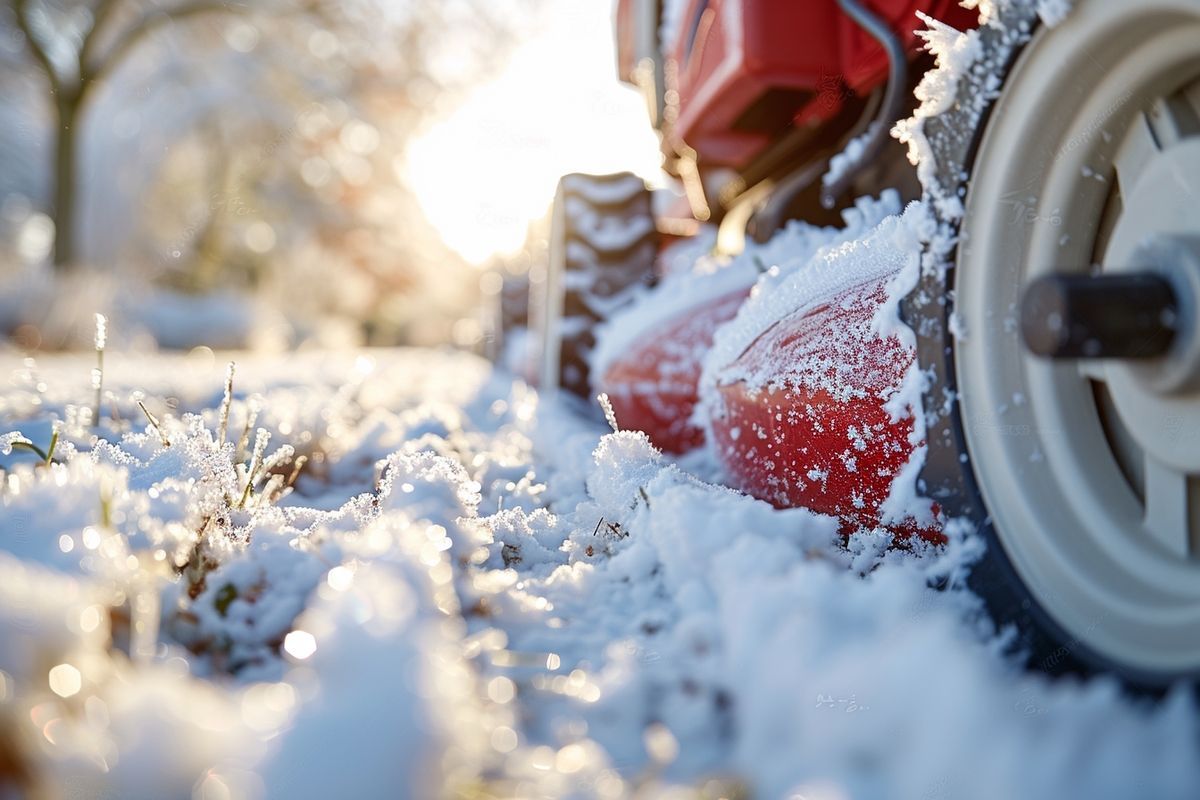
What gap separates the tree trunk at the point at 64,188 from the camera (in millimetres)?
9508

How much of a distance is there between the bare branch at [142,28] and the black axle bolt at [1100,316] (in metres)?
12.2

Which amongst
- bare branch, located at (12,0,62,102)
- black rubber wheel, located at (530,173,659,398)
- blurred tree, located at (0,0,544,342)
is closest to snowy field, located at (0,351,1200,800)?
black rubber wheel, located at (530,173,659,398)

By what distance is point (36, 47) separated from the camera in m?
9.61

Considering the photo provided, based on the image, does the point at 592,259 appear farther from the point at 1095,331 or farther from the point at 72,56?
the point at 72,56

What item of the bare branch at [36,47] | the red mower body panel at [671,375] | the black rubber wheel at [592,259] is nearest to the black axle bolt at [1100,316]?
the red mower body panel at [671,375]

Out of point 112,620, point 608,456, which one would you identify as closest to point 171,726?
point 112,620

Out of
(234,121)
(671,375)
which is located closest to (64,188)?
(234,121)

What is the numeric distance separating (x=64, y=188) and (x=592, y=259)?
9.61m

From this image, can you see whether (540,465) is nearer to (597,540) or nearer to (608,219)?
(597,540)

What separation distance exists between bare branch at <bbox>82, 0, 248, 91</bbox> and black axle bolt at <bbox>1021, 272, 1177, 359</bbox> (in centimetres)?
1225

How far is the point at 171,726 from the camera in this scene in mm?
488

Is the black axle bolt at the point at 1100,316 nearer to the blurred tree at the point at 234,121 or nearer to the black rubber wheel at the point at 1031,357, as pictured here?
the black rubber wheel at the point at 1031,357

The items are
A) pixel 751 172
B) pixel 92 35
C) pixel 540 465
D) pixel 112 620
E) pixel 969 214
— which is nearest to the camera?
pixel 112 620

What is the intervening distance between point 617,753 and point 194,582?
19.0 inches
